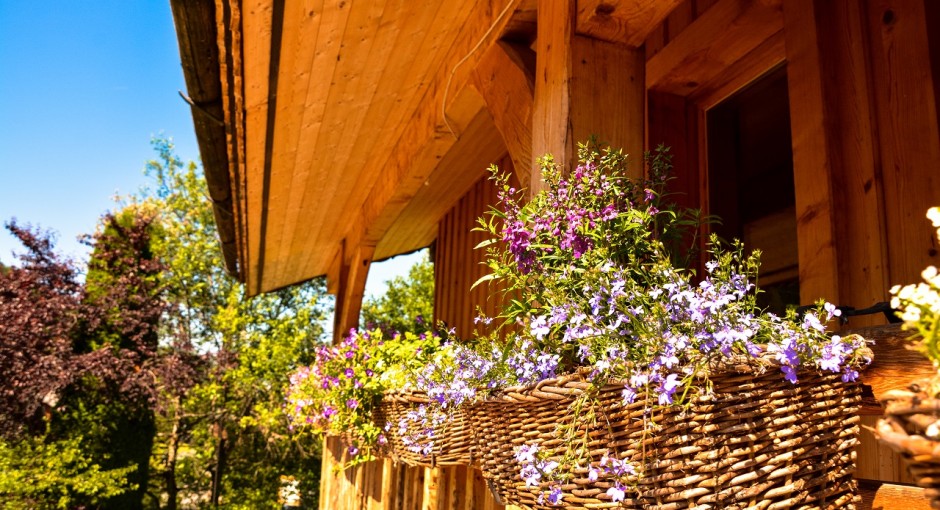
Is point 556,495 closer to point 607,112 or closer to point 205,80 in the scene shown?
point 607,112

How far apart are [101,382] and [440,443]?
6921 mm

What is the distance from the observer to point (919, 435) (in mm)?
556

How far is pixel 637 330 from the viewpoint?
97 cm

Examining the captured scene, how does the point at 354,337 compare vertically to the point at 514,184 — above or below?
below

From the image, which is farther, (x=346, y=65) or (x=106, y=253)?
(x=106, y=253)

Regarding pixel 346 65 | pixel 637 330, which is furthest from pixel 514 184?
pixel 637 330

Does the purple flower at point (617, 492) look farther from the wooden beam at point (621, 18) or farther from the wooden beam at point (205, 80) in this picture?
the wooden beam at point (205, 80)

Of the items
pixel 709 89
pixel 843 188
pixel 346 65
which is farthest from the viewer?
pixel 346 65

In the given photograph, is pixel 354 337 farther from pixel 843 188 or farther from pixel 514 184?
pixel 843 188

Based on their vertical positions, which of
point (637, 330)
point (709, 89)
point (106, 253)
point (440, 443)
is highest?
point (106, 253)

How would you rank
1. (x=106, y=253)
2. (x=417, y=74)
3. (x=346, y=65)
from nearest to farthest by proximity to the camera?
1. (x=346, y=65)
2. (x=417, y=74)
3. (x=106, y=253)

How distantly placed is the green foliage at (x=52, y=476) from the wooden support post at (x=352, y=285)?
348cm

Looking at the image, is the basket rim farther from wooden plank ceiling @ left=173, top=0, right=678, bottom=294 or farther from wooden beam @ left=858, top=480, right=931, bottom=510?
wooden plank ceiling @ left=173, top=0, right=678, bottom=294

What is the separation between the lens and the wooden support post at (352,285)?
4.81 metres
